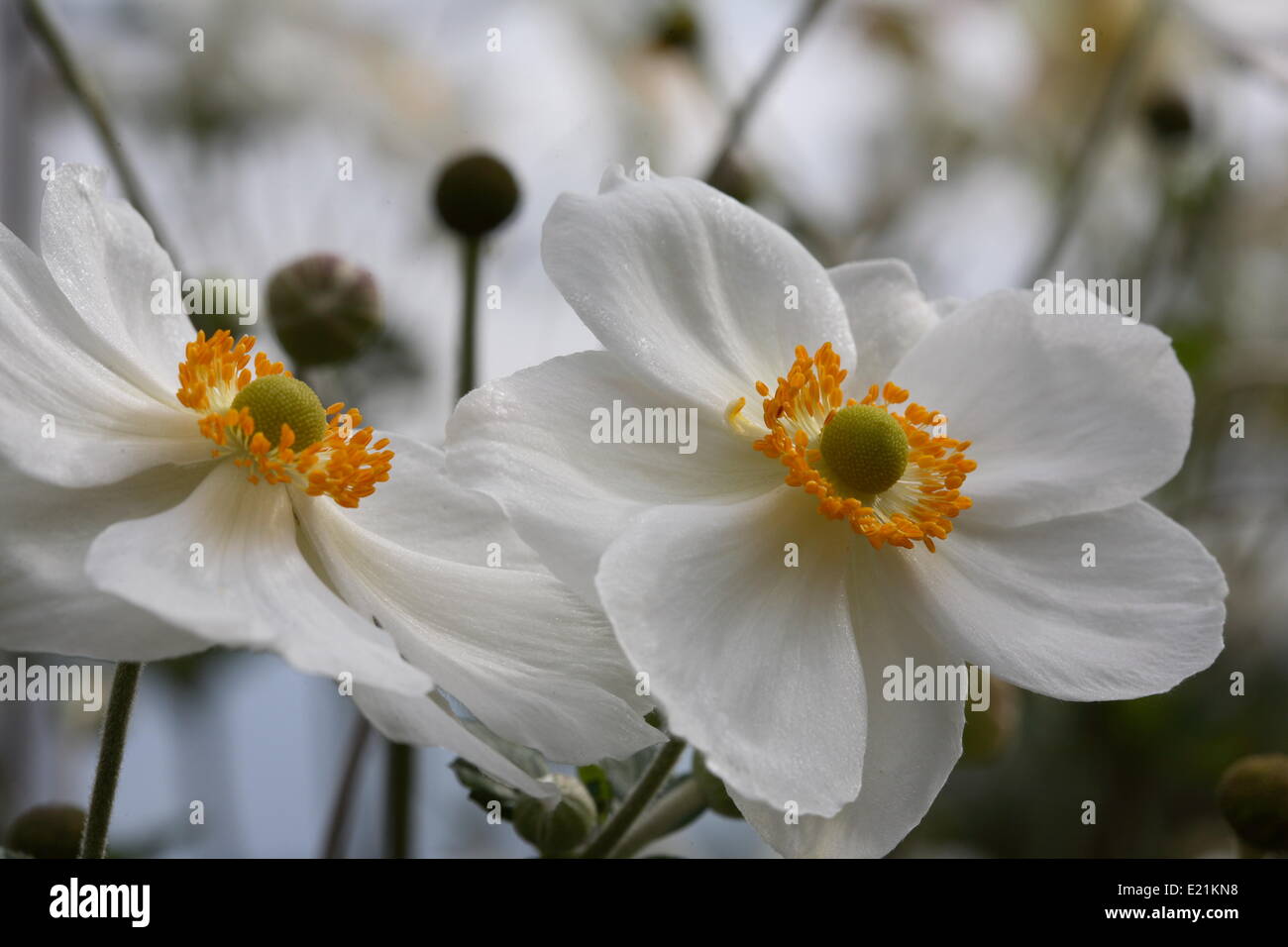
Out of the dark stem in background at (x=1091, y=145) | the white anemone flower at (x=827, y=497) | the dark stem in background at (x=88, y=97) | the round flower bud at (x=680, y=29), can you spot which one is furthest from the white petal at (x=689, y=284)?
the round flower bud at (x=680, y=29)

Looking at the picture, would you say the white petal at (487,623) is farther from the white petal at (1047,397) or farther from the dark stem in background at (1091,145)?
the dark stem in background at (1091,145)

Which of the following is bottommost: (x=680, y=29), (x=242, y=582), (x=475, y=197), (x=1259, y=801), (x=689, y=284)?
(x=1259, y=801)

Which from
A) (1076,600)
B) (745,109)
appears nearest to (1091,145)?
(745,109)

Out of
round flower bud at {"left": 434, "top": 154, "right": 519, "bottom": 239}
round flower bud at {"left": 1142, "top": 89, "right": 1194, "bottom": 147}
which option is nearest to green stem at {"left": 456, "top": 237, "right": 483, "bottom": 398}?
round flower bud at {"left": 434, "top": 154, "right": 519, "bottom": 239}

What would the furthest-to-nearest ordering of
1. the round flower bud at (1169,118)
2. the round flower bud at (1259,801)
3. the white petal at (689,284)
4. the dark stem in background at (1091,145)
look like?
the round flower bud at (1169,118) → the dark stem in background at (1091,145) → the round flower bud at (1259,801) → the white petal at (689,284)

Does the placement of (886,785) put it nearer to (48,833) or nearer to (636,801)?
(636,801)

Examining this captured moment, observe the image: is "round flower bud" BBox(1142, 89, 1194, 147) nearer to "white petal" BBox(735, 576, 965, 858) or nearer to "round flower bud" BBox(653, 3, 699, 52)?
"round flower bud" BBox(653, 3, 699, 52)
